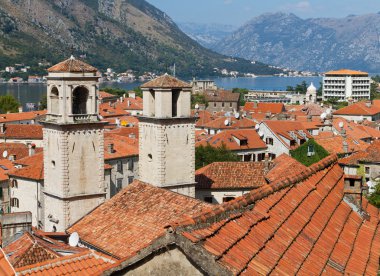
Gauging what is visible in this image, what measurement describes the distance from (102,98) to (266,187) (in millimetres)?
113298

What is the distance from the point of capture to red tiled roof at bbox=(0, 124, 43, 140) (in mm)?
70000

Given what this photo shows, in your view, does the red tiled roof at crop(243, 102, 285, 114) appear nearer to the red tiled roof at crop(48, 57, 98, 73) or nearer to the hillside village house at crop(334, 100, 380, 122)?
the hillside village house at crop(334, 100, 380, 122)

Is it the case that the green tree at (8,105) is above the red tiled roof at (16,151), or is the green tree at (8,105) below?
above

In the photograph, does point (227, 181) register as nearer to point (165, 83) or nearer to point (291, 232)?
point (165, 83)

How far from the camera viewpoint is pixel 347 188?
43.2 ft

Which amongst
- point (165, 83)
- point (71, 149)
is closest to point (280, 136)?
point (165, 83)

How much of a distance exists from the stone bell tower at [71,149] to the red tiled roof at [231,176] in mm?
7821

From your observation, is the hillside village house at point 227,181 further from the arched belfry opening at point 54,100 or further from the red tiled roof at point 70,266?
the red tiled roof at point 70,266

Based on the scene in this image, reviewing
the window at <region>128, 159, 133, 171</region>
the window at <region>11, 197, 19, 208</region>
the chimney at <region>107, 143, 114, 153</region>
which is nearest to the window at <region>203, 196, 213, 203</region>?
the window at <region>11, 197, 19, 208</region>

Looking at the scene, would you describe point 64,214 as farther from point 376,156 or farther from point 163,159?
point 376,156

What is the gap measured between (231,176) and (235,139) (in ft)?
68.2

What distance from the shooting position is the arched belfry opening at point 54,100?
29.1 metres

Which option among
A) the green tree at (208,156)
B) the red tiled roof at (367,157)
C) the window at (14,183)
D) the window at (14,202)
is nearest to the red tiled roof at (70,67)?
the window at (14,183)

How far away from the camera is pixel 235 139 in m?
56.8
